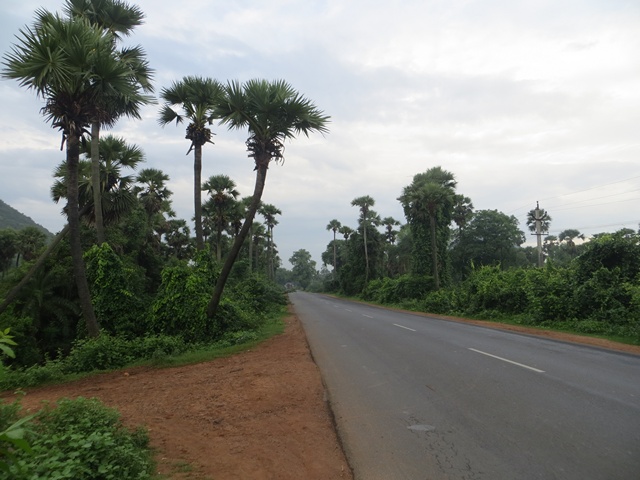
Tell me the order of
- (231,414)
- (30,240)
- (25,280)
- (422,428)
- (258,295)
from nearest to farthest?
(422,428)
(231,414)
(25,280)
(258,295)
(30,240)

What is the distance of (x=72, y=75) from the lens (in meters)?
10.3

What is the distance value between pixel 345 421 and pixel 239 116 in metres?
10.3

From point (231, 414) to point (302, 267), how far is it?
5889 inches

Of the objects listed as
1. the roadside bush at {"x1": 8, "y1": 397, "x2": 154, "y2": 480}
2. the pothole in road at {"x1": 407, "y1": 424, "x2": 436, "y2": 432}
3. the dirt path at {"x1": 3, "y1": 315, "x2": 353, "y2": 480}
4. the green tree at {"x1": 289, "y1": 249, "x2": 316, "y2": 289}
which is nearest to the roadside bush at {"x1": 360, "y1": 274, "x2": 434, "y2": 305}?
the dirt path at {"x1": 3, "y1": 315, "x2": 353, "y2": 480}

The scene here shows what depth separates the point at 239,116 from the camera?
1330 cm

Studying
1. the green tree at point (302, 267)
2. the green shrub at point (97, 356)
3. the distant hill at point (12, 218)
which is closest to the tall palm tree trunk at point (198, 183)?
the green shrub at point (97, 356)

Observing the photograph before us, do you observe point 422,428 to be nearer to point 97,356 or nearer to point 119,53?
point 97,356

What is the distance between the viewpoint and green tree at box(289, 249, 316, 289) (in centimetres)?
15256

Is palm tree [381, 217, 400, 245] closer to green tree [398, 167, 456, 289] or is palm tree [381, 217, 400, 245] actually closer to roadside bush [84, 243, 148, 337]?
green tree [398, 167, 456, 289]

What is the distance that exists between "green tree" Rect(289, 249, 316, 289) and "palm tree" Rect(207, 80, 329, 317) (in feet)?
449

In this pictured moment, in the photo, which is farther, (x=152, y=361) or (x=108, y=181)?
(x=108, y=181)

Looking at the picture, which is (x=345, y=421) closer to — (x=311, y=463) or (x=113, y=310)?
(x=311, y=463)

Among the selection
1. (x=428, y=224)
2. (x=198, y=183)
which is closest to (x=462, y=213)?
(x=428, y=224)

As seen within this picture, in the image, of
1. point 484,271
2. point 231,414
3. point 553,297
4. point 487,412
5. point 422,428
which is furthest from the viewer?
point 484,271
